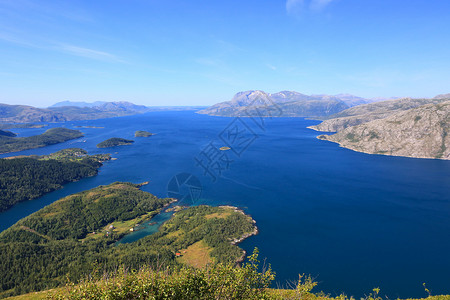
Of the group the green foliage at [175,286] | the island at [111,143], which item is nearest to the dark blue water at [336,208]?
the green foliage at [175,286]

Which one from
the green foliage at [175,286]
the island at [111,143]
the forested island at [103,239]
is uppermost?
the green foliage at [175,286]

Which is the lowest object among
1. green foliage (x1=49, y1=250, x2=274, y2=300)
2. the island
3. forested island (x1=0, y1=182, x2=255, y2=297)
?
forested island (x1=0, y1=182, x2=255, y2=297)

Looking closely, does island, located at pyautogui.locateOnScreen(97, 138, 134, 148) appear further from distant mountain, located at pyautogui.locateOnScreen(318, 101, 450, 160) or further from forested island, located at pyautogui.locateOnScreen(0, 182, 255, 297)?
distant mountain, located at pyautogui.locateOnScreen(318, 101, 450, 160)

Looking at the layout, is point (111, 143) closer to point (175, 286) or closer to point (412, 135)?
point (175, 286)

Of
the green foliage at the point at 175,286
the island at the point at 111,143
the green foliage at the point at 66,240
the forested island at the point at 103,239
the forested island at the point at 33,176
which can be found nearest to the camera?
the green foliage at the point at 175,286

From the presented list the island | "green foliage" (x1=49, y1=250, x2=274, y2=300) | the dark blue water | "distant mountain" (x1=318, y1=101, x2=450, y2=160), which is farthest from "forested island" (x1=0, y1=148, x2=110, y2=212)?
"distant mountain" (x1=318, y1=101, x2=450, y2=160)

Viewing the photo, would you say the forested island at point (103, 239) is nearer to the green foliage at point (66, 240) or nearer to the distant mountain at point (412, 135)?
the green foliage at point (66, 240)
